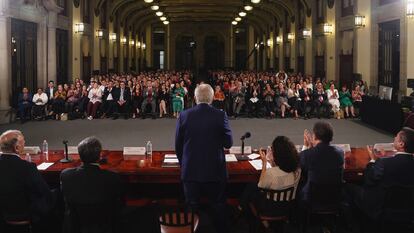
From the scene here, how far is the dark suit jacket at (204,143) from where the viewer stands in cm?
549

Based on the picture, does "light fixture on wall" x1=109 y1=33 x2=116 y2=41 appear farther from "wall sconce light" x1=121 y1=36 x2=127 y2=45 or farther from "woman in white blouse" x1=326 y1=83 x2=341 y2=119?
"woman in white blouse" x1=326 y1=83 x2=341 y2=119

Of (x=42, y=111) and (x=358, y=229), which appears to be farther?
(x=42, y=111)

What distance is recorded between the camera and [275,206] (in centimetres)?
551

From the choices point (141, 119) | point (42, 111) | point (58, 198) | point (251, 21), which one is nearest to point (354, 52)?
point (141, 119)

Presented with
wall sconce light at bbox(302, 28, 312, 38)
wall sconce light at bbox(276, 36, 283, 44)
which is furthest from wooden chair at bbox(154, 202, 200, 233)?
wall sconce light at bbox(276, 36, 283, 44)

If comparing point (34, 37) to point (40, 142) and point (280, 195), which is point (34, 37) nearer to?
point (40, 142)

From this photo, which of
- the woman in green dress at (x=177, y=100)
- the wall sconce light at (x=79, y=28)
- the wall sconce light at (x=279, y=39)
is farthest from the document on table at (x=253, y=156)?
the wall sconce light at (x=279, y=39)

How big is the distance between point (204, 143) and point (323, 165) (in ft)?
4.17

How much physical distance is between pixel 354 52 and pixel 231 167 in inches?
633

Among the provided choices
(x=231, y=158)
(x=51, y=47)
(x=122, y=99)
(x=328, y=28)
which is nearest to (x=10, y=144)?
(x=231, y=158)

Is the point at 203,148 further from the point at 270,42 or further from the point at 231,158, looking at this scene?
the point at 270,42

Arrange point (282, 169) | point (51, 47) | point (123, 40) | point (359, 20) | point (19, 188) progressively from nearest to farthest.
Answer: point (19, 188), point (282, 169), point (359, 20), point (51, 47), point (123, 40)

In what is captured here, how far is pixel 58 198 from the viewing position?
5.96 metres

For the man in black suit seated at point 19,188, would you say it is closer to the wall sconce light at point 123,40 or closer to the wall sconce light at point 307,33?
the wall sconce light at point 307,33
